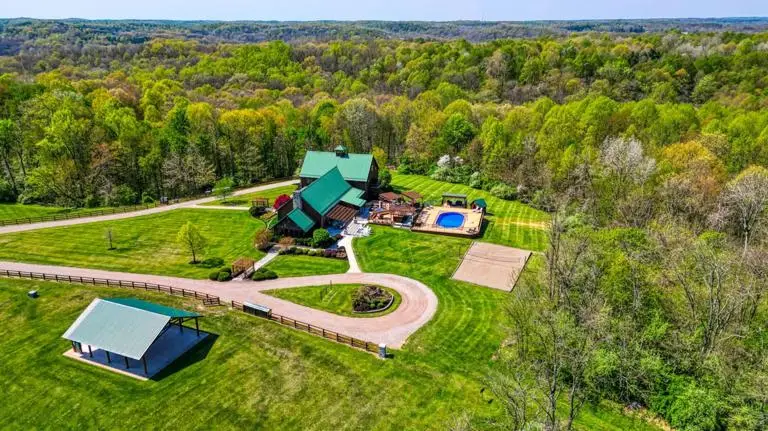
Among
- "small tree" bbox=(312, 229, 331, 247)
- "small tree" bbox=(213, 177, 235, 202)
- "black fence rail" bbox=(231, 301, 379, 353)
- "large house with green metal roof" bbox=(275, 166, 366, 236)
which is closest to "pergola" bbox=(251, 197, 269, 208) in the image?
"small tree" bbox=(213, 177, 235, 202)

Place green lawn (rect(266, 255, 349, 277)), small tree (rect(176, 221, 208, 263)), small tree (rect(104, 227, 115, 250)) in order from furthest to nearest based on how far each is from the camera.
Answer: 1. small tree (rect(104, 227, 115, 250))
2. green lawn (rect(266, 255, 349, 277))
3. small tree (rect(176, 221, 208, 263))

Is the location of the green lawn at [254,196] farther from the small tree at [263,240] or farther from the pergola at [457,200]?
the pergola at [457,200]

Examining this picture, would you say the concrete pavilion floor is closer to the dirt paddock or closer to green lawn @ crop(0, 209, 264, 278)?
green lawn @ crop(0, 209, 264, 278)

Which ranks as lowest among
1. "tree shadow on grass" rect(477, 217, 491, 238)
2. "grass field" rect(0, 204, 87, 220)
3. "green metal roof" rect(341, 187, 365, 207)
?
"tree shadow on grass" rect(477, 217, 491, 238)

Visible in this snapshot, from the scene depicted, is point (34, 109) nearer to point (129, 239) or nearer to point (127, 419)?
point (129, 239)

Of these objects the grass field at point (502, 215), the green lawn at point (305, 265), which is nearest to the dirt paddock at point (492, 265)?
the grass field at point (502, 215)
